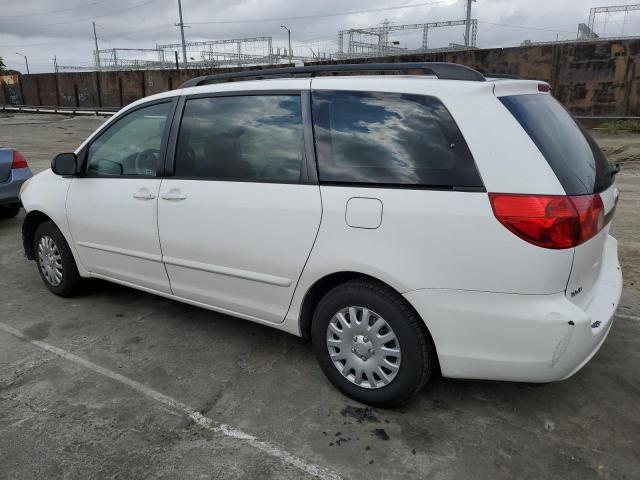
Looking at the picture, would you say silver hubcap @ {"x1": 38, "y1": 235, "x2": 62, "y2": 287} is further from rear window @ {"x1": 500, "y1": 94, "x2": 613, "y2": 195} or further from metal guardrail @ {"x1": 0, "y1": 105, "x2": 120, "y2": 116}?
metal guardrail @ {"x1": 0, "y1": 105, "x2": 120, "y2": 116}

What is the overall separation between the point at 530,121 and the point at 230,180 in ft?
5.59

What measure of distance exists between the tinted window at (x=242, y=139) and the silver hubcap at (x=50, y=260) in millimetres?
1767

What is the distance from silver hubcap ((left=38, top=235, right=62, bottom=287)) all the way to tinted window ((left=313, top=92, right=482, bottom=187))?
111 inches

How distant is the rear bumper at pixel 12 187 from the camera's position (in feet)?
22.0

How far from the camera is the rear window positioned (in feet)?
7.76

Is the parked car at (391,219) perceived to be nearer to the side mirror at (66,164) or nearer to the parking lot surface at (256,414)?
the parking lot surface at (256,414)

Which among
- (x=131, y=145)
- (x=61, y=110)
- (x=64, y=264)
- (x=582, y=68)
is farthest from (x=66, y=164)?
(x=61, y=110)

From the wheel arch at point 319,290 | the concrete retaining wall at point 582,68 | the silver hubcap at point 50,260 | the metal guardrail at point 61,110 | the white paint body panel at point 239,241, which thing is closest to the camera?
the wheel arch at point 319,290

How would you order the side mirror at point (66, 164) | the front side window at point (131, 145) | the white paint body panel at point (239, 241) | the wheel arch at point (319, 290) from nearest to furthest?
1. the wheel arch at point (319, 290)
2. the white paint body panel at point (239, 241)
3. the front side window at point (131, 145)
4. the side mirror at point (66, 164)

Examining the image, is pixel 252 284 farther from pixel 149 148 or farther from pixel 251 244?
pixel 149 148

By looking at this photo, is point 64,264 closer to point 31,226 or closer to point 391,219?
point 31,226

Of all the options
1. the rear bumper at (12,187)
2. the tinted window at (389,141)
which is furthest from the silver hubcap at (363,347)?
the rear bumper at (12,187)

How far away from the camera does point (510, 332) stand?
235 cm

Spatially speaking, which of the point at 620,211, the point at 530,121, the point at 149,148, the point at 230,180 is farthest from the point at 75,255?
the point at 620,211
